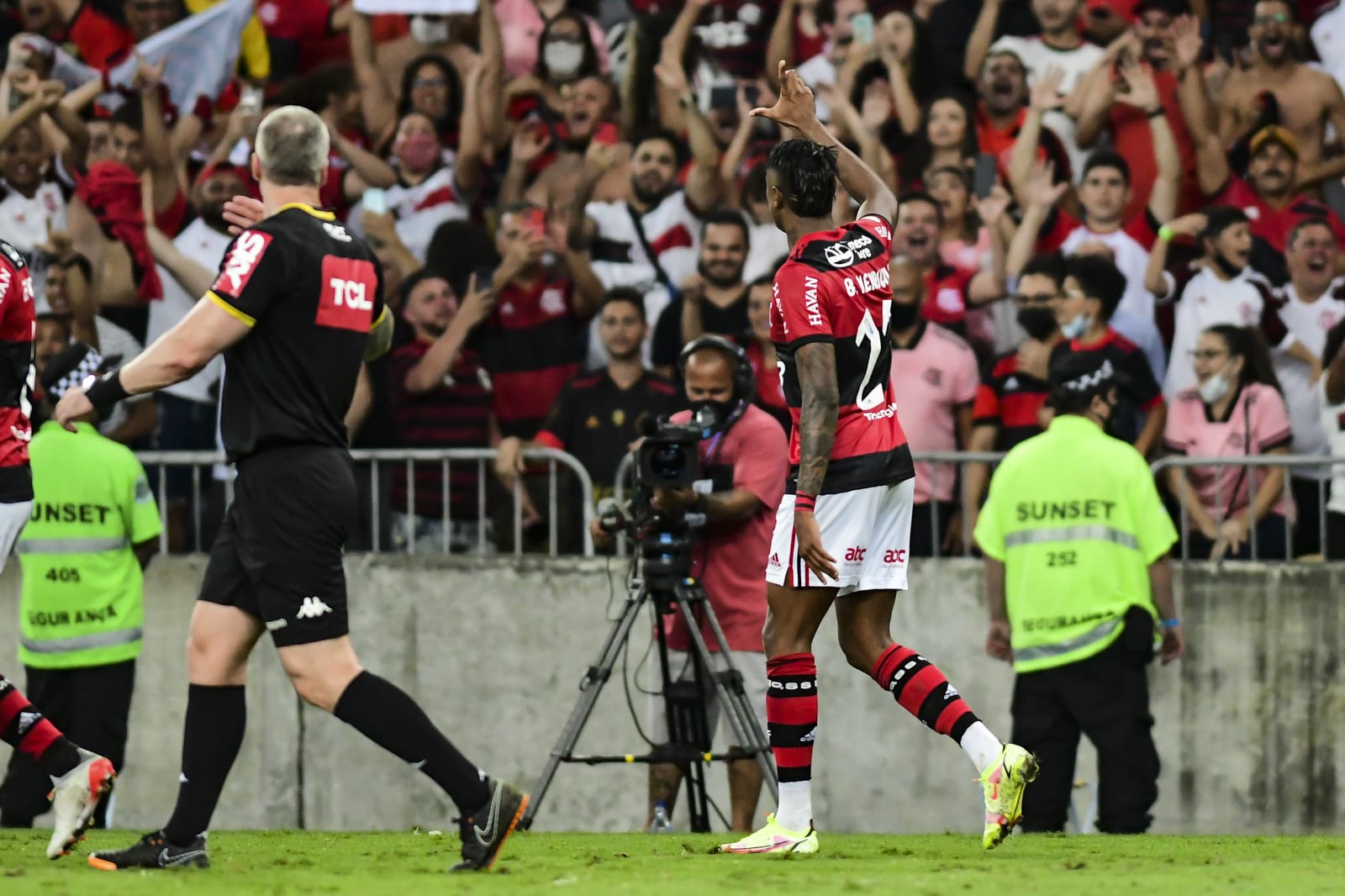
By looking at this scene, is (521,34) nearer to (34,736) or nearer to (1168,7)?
(1168,7)

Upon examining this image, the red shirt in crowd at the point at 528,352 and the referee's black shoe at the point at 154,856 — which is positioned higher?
the red shirt in crowd at the point at 528,352

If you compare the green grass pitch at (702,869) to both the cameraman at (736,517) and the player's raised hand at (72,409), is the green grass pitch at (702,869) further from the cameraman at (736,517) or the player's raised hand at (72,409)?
the cameraman at (736,517)

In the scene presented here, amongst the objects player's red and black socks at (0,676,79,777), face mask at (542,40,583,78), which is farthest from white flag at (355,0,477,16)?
player's red and black socks at (0,676,79,777)

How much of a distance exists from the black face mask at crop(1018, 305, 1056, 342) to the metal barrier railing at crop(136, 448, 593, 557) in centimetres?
249

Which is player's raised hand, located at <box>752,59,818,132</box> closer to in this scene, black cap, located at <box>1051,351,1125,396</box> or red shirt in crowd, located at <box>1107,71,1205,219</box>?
black cap, located at <box>1051,351,1125,396</box>

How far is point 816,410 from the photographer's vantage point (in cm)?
689

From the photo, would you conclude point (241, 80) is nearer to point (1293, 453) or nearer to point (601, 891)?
point (1293, 453)

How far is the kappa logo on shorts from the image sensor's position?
6129 mm

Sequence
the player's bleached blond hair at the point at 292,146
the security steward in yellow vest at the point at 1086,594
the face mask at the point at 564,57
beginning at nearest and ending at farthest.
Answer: the player's bleached blond hair at the point at 292,146 → the security steward in yellow vest at the point at 1086,594 → the face mask at the point at 564,57

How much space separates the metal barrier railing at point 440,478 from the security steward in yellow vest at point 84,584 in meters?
0.73

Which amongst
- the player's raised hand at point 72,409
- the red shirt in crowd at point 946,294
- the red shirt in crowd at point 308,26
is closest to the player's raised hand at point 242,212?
the player's raised hand at point 72,409

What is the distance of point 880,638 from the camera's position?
23.8 ft

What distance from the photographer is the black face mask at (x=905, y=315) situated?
11.5m

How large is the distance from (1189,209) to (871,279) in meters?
5.39
